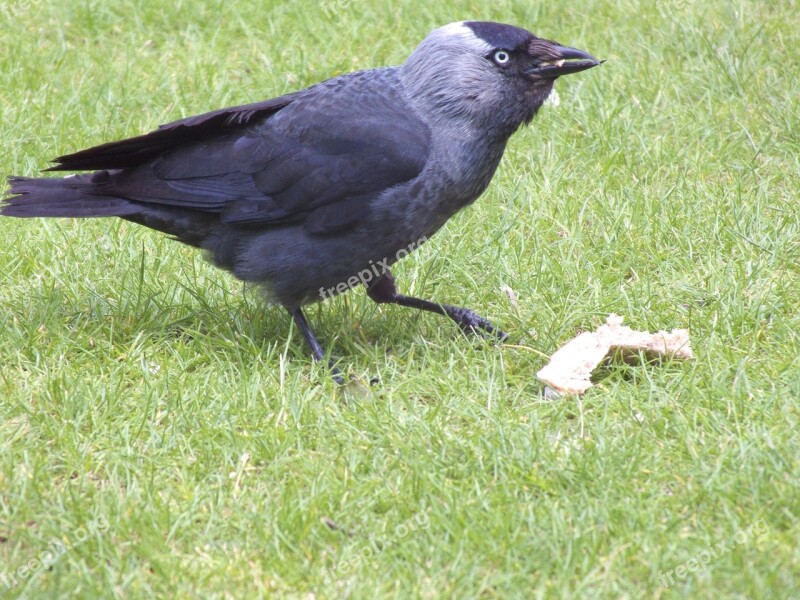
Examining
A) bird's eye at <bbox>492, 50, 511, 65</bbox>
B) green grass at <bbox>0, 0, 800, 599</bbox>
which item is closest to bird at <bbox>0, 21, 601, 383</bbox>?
bird's eye at <bbox>492, 50, 511, 65</bbox>

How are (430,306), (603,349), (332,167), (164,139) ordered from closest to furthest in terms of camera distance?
(603,349) → (332,167) → (164,139) → (430,306)

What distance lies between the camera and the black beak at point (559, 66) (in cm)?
420

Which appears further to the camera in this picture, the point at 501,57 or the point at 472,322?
the point at 472,322

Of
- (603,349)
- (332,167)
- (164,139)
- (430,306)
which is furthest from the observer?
(430,306)

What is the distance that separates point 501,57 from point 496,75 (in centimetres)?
7

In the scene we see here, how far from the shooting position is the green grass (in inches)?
119

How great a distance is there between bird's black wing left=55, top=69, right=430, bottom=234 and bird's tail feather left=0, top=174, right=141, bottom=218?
6cm

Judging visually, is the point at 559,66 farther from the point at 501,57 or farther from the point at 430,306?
the point at 430,306

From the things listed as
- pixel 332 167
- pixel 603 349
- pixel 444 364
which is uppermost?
pixel 332 167

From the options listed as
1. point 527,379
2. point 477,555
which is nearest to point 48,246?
point 527,379

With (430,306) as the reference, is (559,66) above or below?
above

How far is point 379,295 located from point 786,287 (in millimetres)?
1740

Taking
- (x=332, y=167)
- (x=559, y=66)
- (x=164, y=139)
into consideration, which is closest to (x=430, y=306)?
(x=332, y=167)

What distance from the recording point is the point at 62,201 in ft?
14.4
